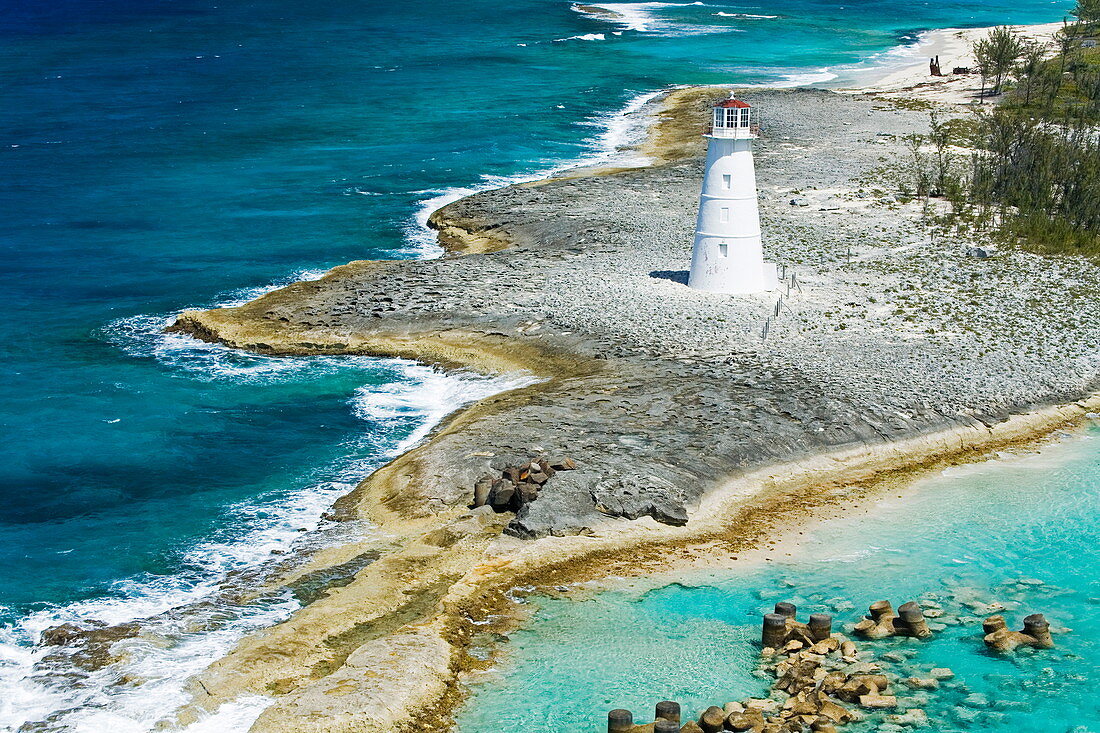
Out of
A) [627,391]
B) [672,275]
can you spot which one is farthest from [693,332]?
[672,275]

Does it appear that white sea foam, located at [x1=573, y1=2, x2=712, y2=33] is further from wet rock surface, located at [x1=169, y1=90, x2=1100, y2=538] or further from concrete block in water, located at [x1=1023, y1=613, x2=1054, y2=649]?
concrete block in water, located at [x1=1023, y1=613, x2=1054, y2=649]

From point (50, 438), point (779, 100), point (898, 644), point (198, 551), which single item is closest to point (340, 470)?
point (198, 551)

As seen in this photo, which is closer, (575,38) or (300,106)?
(300,106)

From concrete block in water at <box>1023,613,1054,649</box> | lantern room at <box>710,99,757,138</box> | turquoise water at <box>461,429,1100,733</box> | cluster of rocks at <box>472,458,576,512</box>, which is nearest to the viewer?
turquoise water at <box>461,429,1100,733</box>

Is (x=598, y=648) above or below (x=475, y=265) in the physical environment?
below

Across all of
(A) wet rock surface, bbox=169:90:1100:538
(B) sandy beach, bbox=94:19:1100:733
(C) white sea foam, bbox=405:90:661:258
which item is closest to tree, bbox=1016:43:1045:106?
(C) white sea foam, bbox=405:90:661:258

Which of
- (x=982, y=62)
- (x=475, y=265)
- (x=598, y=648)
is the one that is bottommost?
(x=598, y=648)

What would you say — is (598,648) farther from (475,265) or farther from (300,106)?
(300,106)
